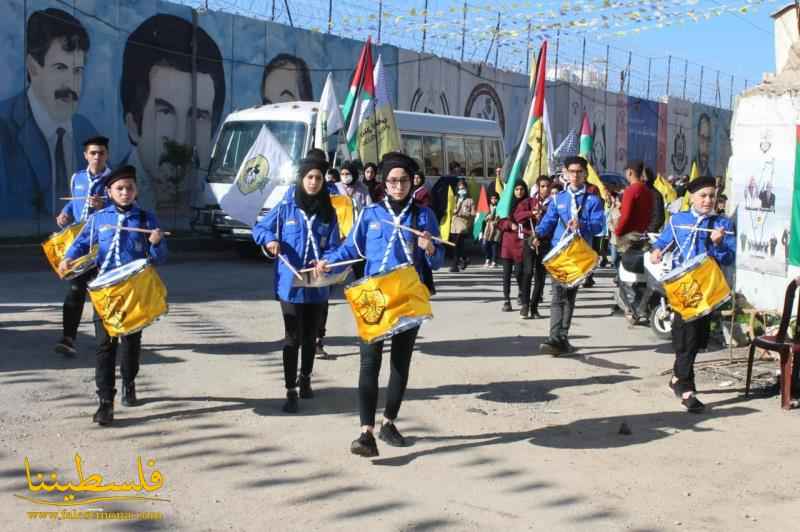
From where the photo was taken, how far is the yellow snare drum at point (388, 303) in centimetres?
621

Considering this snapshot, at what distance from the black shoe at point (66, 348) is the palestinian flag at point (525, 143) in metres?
5.71

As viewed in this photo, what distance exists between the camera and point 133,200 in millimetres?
7211

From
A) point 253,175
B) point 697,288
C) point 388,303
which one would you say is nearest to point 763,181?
point 697,288

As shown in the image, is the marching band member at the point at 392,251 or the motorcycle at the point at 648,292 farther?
the motorcycle at the point at 648,292

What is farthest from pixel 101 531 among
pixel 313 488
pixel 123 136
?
pixel 123 136

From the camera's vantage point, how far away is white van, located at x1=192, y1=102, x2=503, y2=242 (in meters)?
18.8

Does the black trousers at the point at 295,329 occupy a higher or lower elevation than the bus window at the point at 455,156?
lower

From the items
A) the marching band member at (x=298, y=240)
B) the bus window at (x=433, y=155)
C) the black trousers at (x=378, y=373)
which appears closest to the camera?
the black trousers at (x=378, y=373)

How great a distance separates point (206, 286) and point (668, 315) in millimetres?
6533

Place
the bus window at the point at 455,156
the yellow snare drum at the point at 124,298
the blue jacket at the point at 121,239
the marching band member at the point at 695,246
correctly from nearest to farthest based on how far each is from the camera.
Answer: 1. the yellow snare drum at the point at 124,298
2. the blue jacket at the point at 121,239
3. the marching band member at the point at 695,246
4. the bus window at the point at 455,156

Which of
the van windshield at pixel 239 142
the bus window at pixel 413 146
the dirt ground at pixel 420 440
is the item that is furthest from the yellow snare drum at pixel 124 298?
the bus window at pixel 413 146

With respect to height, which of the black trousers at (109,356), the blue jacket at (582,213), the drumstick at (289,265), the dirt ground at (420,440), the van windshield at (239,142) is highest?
the van windshield at (239,142)

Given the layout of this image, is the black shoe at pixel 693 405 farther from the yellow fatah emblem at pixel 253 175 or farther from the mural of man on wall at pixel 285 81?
the mural of man on wall at pixel 285 81

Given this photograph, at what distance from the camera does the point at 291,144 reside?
61.7 feet
